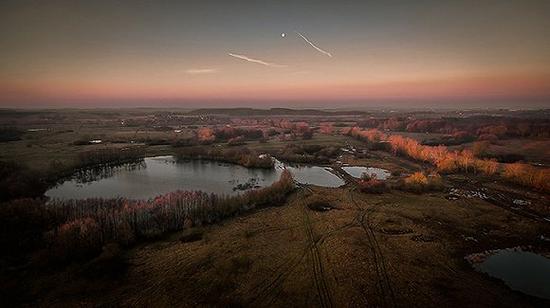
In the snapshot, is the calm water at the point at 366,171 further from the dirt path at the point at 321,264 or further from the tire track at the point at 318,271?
the tire track at the point at 318,271

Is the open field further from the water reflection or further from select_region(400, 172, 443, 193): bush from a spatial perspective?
the water reflection

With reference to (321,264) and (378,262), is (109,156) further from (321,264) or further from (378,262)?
(378,262)

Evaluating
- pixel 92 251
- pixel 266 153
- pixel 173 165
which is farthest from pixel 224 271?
pixel 266 153

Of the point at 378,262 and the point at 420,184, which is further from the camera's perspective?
the point at 420,184

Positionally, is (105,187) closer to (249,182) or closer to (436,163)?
(249,182)

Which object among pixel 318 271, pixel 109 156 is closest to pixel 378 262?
pixel 318 271

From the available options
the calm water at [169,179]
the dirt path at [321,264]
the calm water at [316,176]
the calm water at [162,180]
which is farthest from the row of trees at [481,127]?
the calm water at [162,180]
